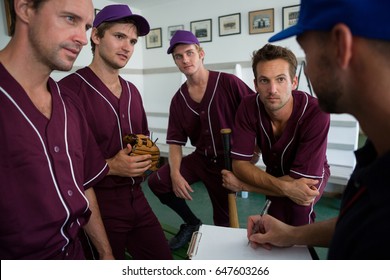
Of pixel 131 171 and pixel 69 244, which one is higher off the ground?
pixel 131 171

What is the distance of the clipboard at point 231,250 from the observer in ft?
3.26

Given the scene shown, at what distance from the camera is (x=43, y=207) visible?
102 centimetres

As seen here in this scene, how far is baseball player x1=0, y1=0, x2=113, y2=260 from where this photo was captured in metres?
0.99

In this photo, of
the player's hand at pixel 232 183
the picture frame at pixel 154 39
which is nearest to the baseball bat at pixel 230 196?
the player's hand at pixel 232 183

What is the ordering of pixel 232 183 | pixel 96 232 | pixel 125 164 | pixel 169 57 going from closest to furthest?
pixel 96 232 → pixel 125 164 → pixel 232 183 → pixel 169 57

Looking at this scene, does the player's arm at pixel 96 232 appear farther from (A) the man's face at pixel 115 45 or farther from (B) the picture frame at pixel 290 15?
(B) the picture frame at pixel 290 15

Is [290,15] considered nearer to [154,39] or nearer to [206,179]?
[154,39]

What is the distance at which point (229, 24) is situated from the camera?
4.23 meters

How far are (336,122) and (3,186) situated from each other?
11.7 feet

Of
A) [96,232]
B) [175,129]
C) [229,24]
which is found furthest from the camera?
[229,24]

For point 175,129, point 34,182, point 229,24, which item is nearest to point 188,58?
point 175,129

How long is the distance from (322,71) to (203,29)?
4.12 metres
